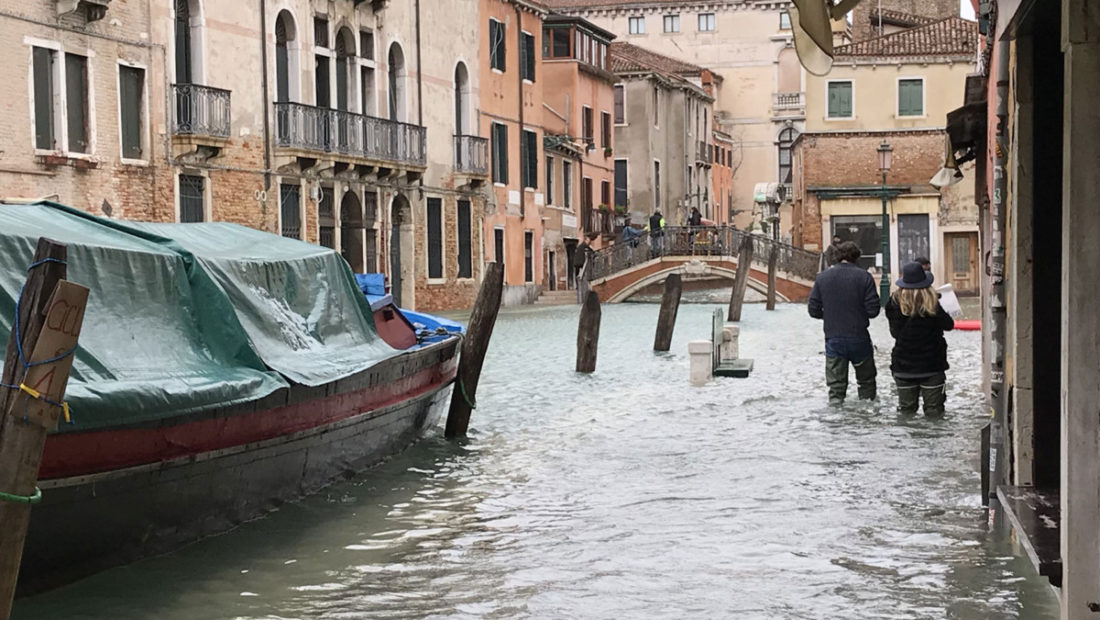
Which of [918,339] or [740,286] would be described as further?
[740,286]

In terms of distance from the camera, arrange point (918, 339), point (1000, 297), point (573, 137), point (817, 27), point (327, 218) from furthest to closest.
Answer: point (573, 137)
point (327, 218)
point (918, 339)
point (1000, 297)
point (817, 27)

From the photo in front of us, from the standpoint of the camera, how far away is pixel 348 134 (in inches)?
1108

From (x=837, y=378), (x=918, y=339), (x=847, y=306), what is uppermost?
(x=847, y=306)

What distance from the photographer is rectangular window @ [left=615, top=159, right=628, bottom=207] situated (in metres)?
53.1

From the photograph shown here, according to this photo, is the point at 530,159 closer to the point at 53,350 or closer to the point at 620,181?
the point at 620,181

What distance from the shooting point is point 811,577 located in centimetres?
664

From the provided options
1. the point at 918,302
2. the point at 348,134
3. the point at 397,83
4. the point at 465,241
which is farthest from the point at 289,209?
the point at 918,302

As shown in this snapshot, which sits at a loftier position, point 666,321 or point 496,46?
point 496,46

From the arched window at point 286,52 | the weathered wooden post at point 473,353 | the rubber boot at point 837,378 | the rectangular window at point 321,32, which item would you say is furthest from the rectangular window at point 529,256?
the weathered wooden post at point 473,353

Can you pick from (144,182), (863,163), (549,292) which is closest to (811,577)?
(144,182)

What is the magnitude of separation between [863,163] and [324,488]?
1351 inches

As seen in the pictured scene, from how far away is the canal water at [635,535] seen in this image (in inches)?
247

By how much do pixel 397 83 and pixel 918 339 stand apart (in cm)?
2176

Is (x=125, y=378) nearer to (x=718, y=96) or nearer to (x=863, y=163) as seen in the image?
(x=863, y=163)
